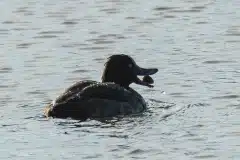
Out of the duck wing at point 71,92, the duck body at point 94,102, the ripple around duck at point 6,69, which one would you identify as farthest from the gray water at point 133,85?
the duck wing at point 71,92

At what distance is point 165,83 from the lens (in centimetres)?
2103

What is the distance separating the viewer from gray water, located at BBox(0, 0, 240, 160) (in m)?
16.2

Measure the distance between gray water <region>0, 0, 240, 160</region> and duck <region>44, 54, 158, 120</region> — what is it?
0.69ft

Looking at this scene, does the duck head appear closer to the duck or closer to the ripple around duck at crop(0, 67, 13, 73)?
the duck

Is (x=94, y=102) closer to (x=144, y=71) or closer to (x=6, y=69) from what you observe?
(x=144, y=71)

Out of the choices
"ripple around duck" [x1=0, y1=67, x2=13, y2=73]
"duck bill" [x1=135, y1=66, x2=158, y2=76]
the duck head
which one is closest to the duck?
the duck head

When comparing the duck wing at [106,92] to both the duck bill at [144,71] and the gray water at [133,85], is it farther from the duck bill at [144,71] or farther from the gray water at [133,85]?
the duck bill at [144,71]

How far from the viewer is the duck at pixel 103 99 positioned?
18.1m

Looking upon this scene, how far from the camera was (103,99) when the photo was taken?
1847 centimetres

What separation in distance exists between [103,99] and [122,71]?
1521 mm

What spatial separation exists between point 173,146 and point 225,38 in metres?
9.10

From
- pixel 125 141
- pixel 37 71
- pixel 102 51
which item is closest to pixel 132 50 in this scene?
pixel 102 51

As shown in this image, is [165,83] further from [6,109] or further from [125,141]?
[125,141]

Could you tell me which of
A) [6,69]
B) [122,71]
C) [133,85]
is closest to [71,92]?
[122,71]
